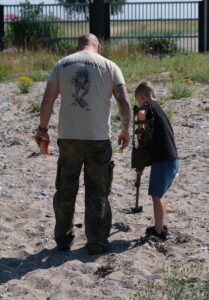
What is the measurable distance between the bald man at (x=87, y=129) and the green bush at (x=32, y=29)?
14232 millimetres

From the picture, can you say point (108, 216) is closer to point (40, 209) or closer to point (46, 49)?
point (40, 209)

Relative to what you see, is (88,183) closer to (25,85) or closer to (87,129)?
(87,129)

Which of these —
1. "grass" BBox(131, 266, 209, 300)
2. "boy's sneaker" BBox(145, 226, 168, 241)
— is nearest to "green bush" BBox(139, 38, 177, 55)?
"boy's sneaker" BBox(145, 226, 168, 241)

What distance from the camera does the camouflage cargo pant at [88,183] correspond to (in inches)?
267

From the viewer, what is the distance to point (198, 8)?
21750mm

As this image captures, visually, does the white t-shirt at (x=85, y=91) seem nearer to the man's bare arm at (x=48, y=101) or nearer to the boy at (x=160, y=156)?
the man's bare arm at (x=48, y=101)

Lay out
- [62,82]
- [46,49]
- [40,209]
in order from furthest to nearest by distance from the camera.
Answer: [46,49]
[40,209]
[62,82]

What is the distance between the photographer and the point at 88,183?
6867 millimetres

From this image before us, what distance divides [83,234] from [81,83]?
145cm

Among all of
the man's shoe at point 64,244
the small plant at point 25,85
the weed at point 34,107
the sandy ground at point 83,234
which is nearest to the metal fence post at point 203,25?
the small plant at point 25,85

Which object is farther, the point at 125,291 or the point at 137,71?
the point at 137,71

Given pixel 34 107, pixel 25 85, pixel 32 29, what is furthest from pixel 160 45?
pixel 34 107

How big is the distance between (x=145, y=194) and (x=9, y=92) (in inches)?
226

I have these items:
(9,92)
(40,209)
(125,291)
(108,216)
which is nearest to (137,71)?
(9,92)
